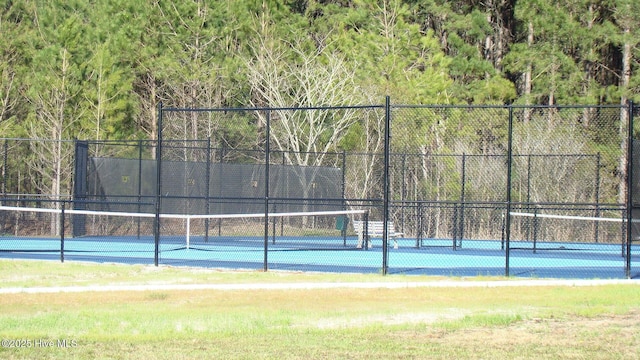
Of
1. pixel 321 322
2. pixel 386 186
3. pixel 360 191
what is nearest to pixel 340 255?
pixel 386 186

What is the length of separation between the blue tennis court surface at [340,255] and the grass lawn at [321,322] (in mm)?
2214

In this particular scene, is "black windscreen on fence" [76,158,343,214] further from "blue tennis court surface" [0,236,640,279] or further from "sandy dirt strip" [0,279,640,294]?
"sandy dirt strip" [0,279,640,294]

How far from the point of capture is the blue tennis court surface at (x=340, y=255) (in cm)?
1599

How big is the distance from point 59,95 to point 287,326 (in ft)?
71.4

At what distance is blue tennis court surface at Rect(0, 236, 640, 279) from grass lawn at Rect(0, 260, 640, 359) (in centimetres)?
221

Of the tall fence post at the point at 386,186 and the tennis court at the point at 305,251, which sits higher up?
the tall fence post at the point at 386,186

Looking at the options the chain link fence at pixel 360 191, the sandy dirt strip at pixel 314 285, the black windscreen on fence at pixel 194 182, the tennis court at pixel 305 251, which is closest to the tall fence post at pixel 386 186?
the chain link fence at pixel 360 191

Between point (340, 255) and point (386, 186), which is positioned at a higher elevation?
point (386, 186)

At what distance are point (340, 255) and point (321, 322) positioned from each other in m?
8.80

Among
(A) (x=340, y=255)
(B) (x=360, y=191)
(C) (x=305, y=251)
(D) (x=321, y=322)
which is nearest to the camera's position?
(D) (x=321, y=322)

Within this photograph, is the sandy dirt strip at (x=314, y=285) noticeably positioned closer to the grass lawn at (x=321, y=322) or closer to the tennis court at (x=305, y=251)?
the grass lawn at (x=321, y=322)

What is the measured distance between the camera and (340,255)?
61.4ft

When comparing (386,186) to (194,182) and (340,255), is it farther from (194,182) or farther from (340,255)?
(194,182)

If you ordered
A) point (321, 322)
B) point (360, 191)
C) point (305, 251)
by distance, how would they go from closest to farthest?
point (321, 322) < point (305, 251) < point (360, 191)
